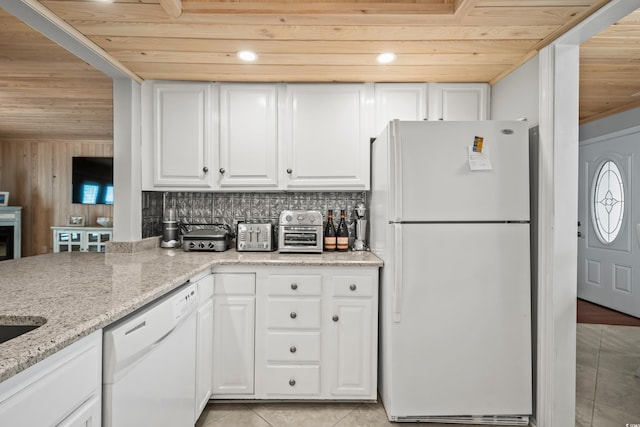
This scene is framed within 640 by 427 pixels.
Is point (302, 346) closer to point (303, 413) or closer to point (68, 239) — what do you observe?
point (303, 413)

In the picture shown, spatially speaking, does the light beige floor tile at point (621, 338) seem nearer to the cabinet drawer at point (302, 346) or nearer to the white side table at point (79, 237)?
the cabinet drawer at point (302, 346)

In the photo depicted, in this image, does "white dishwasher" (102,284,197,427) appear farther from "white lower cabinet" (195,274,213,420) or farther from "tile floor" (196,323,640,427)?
"tile floor" (196,323,640,427)

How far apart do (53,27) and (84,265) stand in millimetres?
1193

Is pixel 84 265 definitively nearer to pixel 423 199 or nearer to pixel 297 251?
pixel 297 251

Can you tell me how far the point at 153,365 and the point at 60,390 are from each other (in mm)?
491

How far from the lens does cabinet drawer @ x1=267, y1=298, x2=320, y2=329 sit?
2.10 meters

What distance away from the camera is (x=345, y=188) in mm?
2512

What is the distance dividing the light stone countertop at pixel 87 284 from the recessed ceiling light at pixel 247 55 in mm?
1226

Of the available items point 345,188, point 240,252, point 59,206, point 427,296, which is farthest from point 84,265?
point 59,206

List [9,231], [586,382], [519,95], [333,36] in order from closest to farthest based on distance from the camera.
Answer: [333,36]
[519,95]
[586,382]
[9,231]

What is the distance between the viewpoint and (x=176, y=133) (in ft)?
8.16

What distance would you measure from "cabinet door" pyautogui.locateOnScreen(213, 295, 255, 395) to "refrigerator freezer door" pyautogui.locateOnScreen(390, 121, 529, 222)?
1.08m

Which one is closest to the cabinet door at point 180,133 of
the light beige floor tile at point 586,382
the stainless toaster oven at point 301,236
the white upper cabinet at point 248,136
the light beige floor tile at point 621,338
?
the white upper cabinet at point 248,136

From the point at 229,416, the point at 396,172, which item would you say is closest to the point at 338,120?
the point at 396,172
